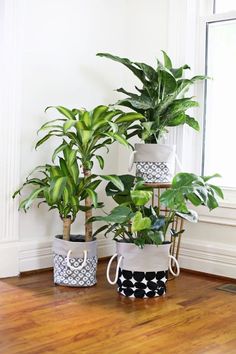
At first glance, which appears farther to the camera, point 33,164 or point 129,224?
point 33,164

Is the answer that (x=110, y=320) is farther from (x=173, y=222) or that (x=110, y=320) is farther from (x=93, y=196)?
(x=173, y=222)

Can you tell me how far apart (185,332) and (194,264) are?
1196 mm

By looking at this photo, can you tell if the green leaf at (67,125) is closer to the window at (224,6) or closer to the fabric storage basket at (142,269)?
the fabric storage basket at (142,269)

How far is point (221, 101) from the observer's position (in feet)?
10.6

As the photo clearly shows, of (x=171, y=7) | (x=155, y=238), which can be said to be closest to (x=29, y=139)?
(x=155, y=238)

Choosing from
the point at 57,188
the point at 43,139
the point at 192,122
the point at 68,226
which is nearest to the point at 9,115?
the point at 43,139

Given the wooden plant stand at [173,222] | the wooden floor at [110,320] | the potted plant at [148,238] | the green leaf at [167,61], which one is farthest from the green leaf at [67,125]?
the wooden floor at [110,320]

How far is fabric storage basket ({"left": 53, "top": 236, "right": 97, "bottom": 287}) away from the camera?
2.74m

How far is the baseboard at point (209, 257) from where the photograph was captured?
10.0 feet

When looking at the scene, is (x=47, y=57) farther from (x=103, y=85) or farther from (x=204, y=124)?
(x=204, y=124)

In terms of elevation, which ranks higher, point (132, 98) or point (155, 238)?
point (132, 98)

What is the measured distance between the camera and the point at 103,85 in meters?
3.51

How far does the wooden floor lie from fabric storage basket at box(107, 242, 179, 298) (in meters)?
0.06

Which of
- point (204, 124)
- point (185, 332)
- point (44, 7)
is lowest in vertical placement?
point (185, 332)
